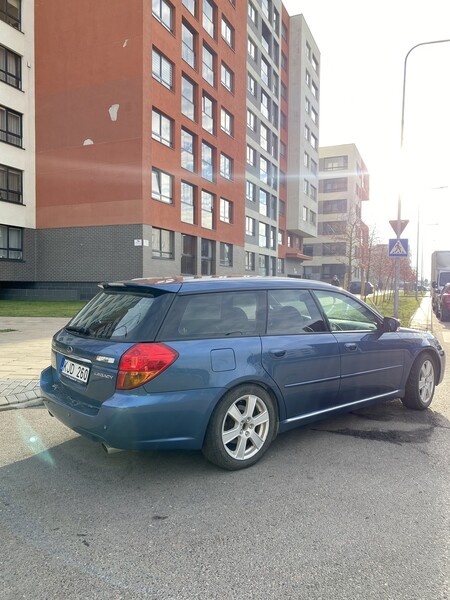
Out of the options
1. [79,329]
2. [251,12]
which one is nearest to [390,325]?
[79,329]

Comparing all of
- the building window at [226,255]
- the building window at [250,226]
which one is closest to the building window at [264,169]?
the building window at [250,226]

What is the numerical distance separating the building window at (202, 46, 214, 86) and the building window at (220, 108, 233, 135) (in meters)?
2.12

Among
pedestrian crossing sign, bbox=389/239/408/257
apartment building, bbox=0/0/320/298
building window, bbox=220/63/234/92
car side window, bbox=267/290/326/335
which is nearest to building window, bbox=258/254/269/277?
apartment building, bbox=0/0/320/298

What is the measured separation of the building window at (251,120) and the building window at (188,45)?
33.0 feet

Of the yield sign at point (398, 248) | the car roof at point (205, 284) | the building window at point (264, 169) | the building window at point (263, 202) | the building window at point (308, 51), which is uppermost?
the building window at point (308, 51)

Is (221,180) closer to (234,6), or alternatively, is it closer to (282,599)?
(234,6)

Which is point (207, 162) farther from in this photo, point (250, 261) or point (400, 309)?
point (400, 309)

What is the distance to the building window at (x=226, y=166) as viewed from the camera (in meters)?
30.0

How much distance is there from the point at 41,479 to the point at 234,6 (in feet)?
116

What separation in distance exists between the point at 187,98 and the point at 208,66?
3983 mm

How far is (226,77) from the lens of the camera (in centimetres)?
3047

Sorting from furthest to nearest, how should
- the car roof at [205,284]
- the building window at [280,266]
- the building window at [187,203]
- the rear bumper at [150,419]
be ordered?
the building window at [280,266] < the building window at [187,203] < the car roof at [205,284] < the rear bumper at [150,419]

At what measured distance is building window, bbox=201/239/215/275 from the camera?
2805 centimetres

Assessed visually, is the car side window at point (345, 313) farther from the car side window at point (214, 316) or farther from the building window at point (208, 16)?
the building window at point (208, 16)
